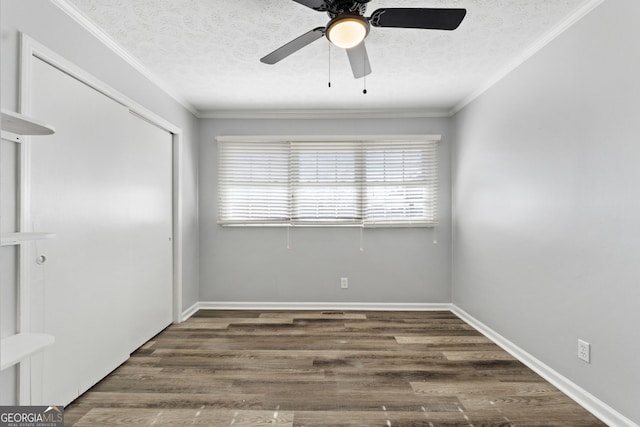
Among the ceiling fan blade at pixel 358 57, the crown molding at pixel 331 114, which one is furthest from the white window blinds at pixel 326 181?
the ceiling fan blade at pixel 358 57

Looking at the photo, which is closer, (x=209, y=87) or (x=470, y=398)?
(x=470, y=398)

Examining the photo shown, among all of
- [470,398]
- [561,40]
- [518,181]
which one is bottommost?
[470,398]

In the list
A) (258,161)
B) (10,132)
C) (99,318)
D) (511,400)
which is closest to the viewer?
(10,132)

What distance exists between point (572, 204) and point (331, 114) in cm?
271

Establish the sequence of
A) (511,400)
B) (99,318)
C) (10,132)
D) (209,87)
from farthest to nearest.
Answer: (209,87)
(99,318)
(511,400)
(10,132)

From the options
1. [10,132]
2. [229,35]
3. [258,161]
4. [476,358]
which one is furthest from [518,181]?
[10,132]

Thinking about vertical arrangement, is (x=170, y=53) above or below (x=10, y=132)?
above

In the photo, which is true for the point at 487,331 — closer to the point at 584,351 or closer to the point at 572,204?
the point at 584,351

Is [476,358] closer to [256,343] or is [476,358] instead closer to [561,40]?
[256,343]

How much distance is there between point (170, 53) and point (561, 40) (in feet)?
9.35

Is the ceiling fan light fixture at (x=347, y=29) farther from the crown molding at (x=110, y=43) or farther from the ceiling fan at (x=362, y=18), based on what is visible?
the crown molding at (x=110, y=43)

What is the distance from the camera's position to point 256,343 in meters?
3.11

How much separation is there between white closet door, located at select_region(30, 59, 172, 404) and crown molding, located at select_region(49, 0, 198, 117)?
0.39 meters

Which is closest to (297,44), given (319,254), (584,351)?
(584,351)
